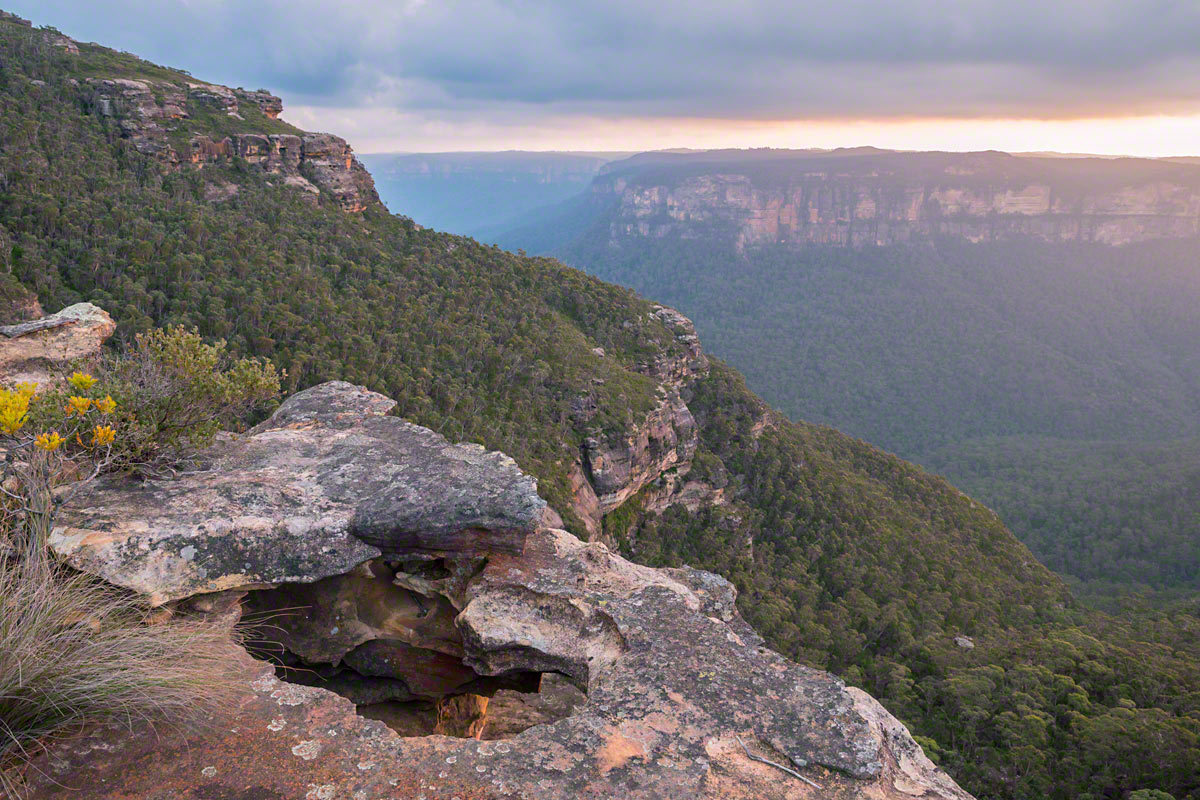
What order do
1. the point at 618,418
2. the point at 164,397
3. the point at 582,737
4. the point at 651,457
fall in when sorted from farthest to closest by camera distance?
the point at 651,457
the point at 618,418
the point at 164,397
the point at 582,737

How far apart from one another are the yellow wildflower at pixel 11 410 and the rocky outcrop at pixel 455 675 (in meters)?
1.16

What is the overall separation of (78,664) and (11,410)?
6.53ft

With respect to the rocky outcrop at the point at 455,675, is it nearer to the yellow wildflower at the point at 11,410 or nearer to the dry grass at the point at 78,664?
the dry grass at the point at 78,664

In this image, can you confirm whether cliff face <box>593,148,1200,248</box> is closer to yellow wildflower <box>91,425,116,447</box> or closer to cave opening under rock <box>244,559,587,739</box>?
cave opening under rock <box>244,559,587,739</box>

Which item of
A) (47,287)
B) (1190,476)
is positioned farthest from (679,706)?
(1190,476)

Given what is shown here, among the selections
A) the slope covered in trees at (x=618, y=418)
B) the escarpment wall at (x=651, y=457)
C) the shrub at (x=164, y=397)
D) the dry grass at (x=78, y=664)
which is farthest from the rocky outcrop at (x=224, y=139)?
the dry grass at (x=78, y=664)

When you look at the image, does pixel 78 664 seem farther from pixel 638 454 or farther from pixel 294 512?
pixel 638 454

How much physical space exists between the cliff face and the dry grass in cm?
19620

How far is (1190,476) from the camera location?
64.1 meters

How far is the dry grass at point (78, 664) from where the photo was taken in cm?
400

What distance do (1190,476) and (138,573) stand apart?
8495 centimetres

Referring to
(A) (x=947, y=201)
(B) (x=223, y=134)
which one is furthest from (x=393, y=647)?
(A) (x=947, y=201)

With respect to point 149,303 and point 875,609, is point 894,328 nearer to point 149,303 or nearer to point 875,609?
point 875,609

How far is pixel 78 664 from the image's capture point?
13.7ft
